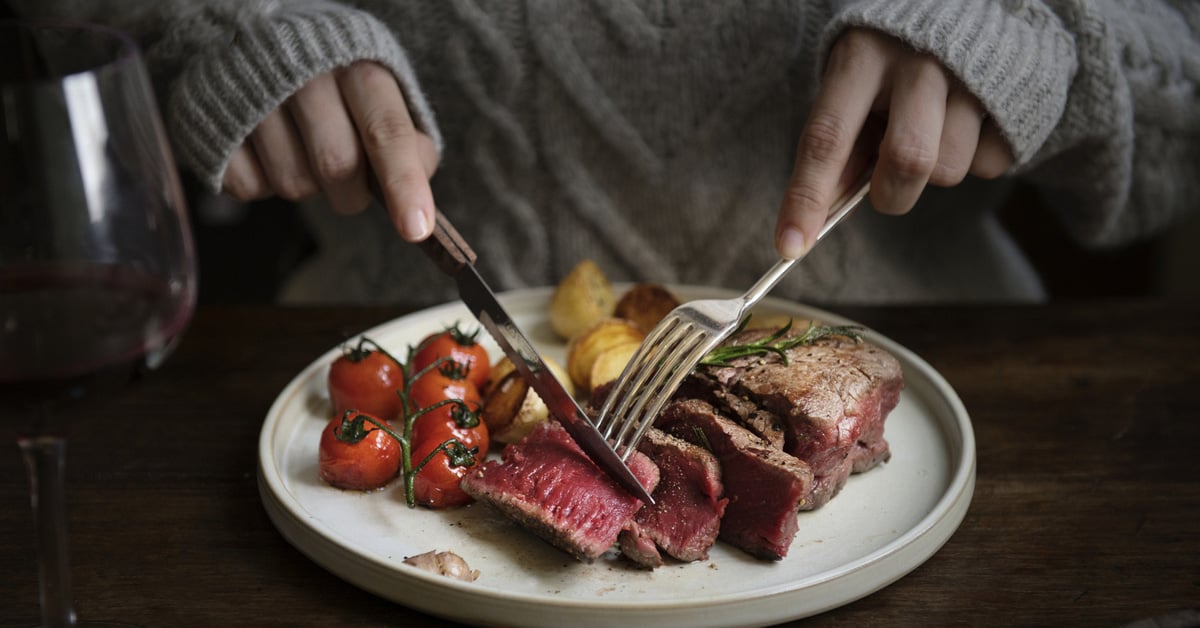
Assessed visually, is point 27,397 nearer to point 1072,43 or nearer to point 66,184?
point 66,184

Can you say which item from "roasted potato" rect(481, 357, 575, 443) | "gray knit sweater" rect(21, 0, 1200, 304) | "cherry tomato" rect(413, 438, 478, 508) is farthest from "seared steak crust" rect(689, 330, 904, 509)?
Result: "gray knit sweater" rect(21, 0, 1200, 304)

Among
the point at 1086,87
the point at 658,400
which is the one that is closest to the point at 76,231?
the point at 658,400

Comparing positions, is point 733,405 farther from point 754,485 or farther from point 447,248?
point 447,248

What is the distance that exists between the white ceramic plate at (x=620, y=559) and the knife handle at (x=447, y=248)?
32cm

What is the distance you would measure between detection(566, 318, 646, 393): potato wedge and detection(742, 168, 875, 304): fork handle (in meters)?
0.25

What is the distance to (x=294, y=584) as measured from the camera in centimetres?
121

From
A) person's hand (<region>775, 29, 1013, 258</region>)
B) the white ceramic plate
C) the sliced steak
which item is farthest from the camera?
person's hand (<region>775, 29, 1013, 258</region>)

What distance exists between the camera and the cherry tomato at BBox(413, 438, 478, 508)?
52.0 inches

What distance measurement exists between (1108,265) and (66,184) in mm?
3413

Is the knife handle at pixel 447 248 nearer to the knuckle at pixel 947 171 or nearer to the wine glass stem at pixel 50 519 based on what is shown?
the wine glass stem at pixel 50 519

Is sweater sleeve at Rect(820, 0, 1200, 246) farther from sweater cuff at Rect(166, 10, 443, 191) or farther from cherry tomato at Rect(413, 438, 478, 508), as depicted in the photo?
cherry tomato at Rect(413, 438, 478, 508)

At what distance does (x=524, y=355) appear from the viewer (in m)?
1.34

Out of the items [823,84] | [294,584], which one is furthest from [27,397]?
[823,84]

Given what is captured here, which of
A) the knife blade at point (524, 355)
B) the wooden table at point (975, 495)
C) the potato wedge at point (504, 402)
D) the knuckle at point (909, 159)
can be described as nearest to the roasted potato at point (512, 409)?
the potato wedge at point (504, 402)
